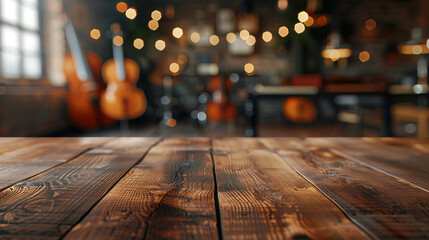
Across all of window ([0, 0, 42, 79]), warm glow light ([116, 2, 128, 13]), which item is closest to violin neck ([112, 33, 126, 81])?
window ([0, 0, 42, 79])

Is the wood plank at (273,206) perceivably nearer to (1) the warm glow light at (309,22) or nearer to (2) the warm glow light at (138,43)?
(2) the warm glow light at (138,43)

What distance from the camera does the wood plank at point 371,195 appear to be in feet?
1.56

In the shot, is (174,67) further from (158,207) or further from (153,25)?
(158,207)

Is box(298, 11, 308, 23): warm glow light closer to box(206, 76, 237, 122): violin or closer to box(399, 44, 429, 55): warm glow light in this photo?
box(399, 44, 429, 55): warm glow light

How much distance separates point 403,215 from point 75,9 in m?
5.94

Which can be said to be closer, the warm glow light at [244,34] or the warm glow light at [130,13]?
the warm glow light at [130,13]

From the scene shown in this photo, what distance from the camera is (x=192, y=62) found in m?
6.90

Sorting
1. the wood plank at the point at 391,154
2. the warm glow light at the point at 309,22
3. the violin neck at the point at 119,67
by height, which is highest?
the warm glow light at the point at 309,22

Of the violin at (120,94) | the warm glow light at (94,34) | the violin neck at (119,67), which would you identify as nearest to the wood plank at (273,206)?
the violin at (120,94)

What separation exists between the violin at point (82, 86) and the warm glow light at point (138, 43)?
125 centimetres

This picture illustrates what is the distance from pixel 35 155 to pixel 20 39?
4.07 meters

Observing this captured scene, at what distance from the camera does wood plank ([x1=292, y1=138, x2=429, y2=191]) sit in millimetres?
763

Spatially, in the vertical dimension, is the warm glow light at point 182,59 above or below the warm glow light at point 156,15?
below

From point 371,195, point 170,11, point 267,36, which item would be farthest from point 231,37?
point 371,195
